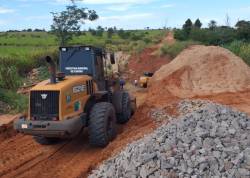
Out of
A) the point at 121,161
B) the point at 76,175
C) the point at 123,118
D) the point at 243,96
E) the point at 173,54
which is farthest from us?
the point at 173,54

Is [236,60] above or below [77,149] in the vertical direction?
above

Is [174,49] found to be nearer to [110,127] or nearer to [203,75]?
[203,75]

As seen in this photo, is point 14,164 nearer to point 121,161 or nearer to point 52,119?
point 52,119

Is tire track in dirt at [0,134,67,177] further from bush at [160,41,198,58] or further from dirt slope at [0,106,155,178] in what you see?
bush at [160,41,198,58]

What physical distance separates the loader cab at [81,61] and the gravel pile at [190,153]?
3201 mm

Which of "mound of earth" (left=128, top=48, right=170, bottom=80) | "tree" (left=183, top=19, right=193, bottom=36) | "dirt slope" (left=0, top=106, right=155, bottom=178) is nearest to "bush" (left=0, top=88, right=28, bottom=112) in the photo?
"dirt slope" (left=0, top=106, right=155, bottom=178)

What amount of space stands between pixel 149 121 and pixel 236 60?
10221 mm

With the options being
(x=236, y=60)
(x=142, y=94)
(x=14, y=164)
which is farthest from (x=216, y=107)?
(x=236, y=60)

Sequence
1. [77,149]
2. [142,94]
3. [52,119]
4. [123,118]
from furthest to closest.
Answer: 1. [142,94]
2. [123,118]
3. [77,149]
4. [52,119]

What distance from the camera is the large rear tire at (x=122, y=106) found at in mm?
13734

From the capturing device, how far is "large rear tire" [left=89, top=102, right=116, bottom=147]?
11.6m

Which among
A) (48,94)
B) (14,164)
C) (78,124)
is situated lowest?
(14,164)

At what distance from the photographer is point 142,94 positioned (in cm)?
2225

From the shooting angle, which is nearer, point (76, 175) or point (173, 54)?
point (76, 175)
